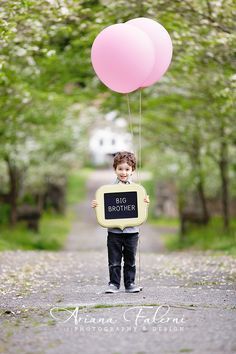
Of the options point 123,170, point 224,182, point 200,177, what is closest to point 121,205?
point 123,170

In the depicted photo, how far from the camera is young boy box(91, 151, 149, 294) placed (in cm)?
862

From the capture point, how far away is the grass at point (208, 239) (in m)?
18.9

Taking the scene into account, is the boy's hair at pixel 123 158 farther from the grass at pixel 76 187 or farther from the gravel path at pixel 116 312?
the grass at pixel 76 187

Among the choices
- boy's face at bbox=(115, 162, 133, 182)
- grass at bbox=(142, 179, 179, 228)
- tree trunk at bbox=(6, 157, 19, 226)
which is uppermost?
boy's face at bbox=(115, 162, 133, 182)

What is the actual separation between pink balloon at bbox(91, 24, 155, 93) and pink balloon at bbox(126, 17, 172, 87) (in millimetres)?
245

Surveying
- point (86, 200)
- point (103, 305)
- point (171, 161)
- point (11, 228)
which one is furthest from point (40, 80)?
point (86, 200)

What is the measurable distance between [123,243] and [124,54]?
2.46 meters

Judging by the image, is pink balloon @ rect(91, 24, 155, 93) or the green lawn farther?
the green lawn

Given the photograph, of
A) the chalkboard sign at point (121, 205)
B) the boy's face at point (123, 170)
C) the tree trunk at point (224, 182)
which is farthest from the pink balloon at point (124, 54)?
the tree trunk at point (224, 182)

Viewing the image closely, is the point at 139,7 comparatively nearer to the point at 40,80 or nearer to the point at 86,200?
the point at 40,80

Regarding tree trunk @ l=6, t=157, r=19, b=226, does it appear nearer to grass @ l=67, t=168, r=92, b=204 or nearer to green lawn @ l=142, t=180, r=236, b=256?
green lawn @ l=142, t=180, r=236, b=256

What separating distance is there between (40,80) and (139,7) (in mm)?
5018

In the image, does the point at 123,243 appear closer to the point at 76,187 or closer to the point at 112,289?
the point at 112,289

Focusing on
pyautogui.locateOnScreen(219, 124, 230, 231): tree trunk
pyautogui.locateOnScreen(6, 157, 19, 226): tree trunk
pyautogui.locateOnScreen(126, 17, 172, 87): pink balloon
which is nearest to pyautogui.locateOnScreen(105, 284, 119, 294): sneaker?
pyautogui.locateOnScreen(126, 17, 172, 87): pink balloon
